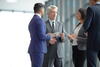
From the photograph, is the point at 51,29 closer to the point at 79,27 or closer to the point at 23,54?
the point at 79,27

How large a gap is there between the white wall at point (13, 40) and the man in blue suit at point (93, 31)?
447cm

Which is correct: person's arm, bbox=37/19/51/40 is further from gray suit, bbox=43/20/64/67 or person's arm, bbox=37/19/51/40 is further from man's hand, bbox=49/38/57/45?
gray suit, bbox=43/20/64/67

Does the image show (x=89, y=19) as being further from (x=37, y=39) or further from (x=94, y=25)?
(x=37, y=39)

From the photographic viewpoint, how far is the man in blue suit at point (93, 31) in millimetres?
3223

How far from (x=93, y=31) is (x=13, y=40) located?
15.1 ft

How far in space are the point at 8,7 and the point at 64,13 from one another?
5.72ft

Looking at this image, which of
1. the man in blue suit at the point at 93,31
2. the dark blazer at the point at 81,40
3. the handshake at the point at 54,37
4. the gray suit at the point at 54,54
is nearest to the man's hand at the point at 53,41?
the handshake at the point at 54,37

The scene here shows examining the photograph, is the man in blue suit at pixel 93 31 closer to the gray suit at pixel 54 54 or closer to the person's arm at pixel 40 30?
the person's arm at pixel 40 30

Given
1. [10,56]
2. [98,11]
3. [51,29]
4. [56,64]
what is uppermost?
[98,11]

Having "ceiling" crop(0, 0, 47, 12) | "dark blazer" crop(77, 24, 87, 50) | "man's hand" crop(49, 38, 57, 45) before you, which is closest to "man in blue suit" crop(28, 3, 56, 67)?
"man's hand" crop(49, 38, 57, 45)

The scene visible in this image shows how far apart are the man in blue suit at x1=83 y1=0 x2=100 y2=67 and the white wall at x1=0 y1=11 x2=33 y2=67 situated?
4.47m

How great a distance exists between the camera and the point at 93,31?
127 inches

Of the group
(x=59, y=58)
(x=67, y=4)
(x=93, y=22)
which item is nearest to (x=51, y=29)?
(x=59, y=58)

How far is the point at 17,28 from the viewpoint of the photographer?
7609mm
